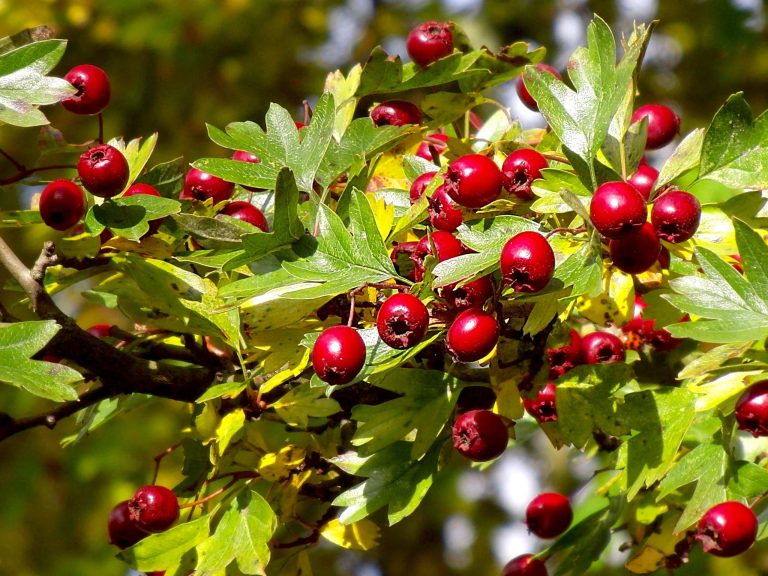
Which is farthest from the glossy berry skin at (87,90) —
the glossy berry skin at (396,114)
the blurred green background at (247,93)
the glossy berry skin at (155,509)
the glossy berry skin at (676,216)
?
the blurred green background at (247,93)

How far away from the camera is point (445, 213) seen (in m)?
1.01

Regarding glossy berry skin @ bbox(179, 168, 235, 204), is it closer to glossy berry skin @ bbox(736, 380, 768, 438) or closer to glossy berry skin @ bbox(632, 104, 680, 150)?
glossy berry skin @ bbox(632, 104, 680, 150)

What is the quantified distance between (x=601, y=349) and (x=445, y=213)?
290 mm

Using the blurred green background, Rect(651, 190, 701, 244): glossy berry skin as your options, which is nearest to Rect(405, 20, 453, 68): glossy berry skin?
Rect(651, 190, 701, 244): glossy berry skin

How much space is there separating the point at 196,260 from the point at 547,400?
429 millimetres

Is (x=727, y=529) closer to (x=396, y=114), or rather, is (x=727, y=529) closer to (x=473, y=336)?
(x=473, y=336)

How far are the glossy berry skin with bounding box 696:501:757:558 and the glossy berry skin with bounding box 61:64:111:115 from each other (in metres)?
0.86

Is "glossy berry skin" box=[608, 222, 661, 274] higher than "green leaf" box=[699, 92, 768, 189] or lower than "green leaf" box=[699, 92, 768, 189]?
lower

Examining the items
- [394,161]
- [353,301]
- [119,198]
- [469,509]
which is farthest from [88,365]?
[469,509]

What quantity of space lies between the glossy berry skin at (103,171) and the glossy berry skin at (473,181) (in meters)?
0.36

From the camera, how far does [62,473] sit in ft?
15.6

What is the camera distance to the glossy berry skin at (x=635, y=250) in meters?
0.93

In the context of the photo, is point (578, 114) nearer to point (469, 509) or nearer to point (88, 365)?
point (88, 365)

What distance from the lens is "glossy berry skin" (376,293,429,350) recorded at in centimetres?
90
